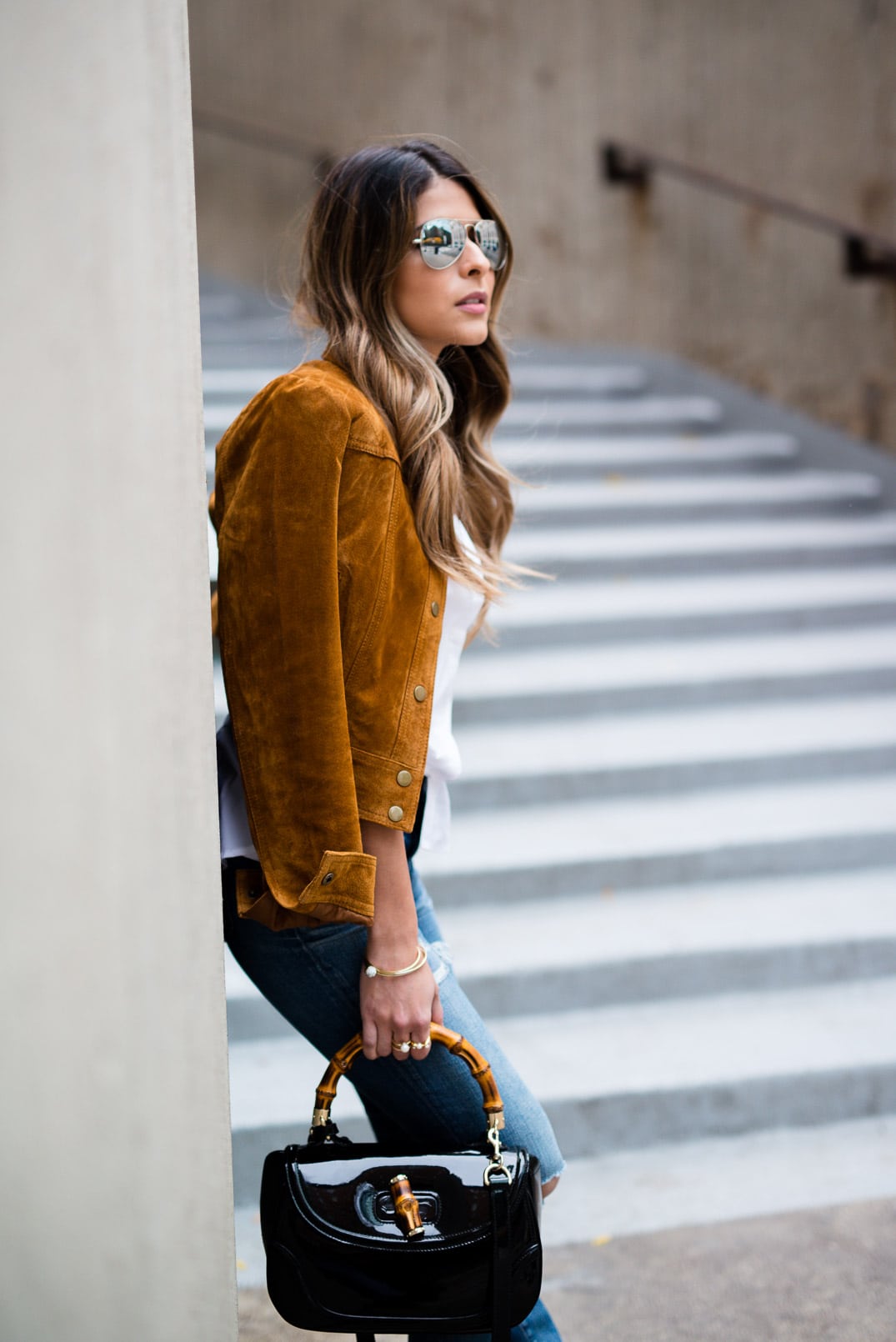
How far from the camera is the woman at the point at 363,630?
130 centimetres

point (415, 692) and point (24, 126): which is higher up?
point (24, 126)

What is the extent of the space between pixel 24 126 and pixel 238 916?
2.75ft

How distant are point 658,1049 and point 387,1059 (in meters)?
1.66

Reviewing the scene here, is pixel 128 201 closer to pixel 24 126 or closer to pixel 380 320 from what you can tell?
pixel 24 126

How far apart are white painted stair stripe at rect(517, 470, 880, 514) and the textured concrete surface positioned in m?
3.00

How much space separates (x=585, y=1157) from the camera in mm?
2738

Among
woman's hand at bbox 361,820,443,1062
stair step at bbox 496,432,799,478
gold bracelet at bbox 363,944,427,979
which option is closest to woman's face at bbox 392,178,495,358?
woman's hand at bbox 361,820,443,1062

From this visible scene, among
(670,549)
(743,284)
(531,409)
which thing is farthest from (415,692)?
(743,284)

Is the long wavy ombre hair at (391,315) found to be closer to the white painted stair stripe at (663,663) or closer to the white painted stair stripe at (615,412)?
the white painted stair stripe at (663,663)

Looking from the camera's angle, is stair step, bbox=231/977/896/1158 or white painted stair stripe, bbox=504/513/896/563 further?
white painted stair stripe, bbox=504/513/896/563

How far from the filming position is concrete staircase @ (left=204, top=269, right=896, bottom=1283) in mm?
2742

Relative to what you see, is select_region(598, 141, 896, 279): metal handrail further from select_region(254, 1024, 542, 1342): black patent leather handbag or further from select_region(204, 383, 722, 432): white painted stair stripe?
select_region(254, 1024, 542, 1342): black patent leather handbag

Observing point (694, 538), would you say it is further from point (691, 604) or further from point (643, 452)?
point (643, 452)

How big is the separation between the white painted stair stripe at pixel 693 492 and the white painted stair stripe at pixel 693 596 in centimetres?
46
